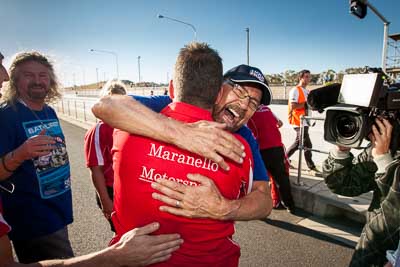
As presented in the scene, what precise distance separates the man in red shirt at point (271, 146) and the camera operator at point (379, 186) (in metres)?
2.01

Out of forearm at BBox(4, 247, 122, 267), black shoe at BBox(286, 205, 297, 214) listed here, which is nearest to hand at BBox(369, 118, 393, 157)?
forearm at BBox(4, 247, 122, 267)

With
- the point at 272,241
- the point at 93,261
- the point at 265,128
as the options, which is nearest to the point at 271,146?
the point at 265,128

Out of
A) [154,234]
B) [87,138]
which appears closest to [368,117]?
[154,234]

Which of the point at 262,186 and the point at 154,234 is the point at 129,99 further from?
the point at 262,186

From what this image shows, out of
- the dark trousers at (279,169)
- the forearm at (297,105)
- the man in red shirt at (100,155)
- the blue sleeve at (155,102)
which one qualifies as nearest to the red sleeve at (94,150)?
the man in red shirt at (100,155)

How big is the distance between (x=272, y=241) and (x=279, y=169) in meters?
1.09

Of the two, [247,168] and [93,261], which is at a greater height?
[247,168]

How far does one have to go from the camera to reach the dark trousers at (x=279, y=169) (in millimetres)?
3832

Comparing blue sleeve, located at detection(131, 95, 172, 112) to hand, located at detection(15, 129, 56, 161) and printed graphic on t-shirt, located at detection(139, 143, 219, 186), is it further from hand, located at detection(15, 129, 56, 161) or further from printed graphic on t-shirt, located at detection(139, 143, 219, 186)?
hand, located at detection(15, 129, 56, 161)

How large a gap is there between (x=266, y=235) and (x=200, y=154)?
273 cm

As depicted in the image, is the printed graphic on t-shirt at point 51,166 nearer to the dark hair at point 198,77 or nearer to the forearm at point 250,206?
the dark hair at point 198,77

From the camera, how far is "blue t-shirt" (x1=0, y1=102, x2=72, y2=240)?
190 cm

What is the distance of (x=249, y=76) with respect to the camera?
161cm

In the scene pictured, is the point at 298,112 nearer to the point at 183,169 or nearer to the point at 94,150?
the point at 94,150
